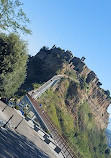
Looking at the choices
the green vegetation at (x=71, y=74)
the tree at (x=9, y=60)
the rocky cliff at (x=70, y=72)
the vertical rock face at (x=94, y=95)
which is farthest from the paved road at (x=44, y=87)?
the vertical rock face at (x=94, y=95)

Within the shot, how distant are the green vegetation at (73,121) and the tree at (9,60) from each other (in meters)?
20.2

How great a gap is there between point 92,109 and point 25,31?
6808cm

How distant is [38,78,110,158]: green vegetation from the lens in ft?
169

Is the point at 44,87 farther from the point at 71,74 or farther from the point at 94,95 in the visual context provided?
the point at 94,95

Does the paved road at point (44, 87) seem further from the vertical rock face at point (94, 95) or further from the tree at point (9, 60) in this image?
the vertical rock face at point (94, 95)

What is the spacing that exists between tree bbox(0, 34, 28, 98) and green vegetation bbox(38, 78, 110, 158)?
795 inches

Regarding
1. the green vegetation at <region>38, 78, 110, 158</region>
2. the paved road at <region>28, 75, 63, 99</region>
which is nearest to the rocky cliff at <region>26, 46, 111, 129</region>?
the green vegetation at <region>38, 78, 110, 158</region>

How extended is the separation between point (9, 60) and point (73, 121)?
139 feet

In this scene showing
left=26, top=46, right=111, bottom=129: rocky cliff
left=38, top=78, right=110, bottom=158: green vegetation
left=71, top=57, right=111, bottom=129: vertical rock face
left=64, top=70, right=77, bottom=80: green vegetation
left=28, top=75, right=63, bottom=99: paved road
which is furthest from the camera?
left=71, top=57, right=111, bottom=129: vertical rock face

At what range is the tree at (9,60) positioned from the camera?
26.4m

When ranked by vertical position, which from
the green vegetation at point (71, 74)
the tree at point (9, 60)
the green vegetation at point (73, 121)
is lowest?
the tree at point (9, 60)

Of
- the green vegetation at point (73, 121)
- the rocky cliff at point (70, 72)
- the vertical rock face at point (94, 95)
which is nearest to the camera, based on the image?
the green vegetation at point (73, 121)

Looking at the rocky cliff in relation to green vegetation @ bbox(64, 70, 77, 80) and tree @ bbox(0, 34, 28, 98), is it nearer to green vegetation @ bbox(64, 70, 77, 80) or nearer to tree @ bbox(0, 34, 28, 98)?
green vegetation @ bbox(64, 70, 77, 80)

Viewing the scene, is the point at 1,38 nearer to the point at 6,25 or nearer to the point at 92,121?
the point at 6,25
